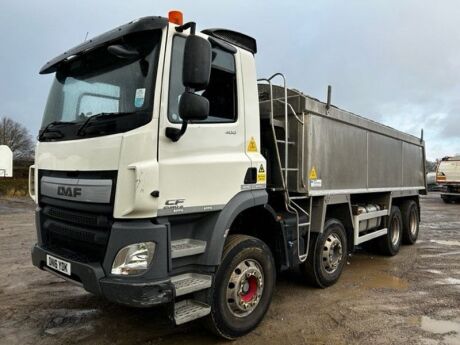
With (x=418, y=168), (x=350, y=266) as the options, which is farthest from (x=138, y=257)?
(x=418, y=168)

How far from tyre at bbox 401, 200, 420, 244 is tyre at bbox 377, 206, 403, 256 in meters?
0.46

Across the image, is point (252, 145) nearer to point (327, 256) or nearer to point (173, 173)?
point (173, 173)

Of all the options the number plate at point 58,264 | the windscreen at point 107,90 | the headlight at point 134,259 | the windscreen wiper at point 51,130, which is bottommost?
the number plate at point 58,264

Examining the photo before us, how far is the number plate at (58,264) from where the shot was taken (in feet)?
11.3

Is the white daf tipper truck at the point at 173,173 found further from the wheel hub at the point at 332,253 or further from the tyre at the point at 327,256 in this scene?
the wheel hub at the point at 332,253

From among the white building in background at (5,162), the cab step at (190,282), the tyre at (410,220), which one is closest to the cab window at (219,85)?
the cab step at (190,282)

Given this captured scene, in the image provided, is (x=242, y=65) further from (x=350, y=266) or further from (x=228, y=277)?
(x=350, y=266)

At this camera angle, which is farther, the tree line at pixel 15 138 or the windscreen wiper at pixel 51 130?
the tree line at pixel 15 138

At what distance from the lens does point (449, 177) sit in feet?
78.3

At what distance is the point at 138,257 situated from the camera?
3.13m

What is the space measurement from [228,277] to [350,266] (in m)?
3.96

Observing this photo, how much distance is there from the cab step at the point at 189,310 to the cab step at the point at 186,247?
462mm

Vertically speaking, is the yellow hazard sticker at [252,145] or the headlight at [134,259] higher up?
the yellow hazard sticker at [252,145]

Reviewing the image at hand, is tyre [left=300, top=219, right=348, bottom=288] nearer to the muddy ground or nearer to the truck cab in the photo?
the muddy ground
